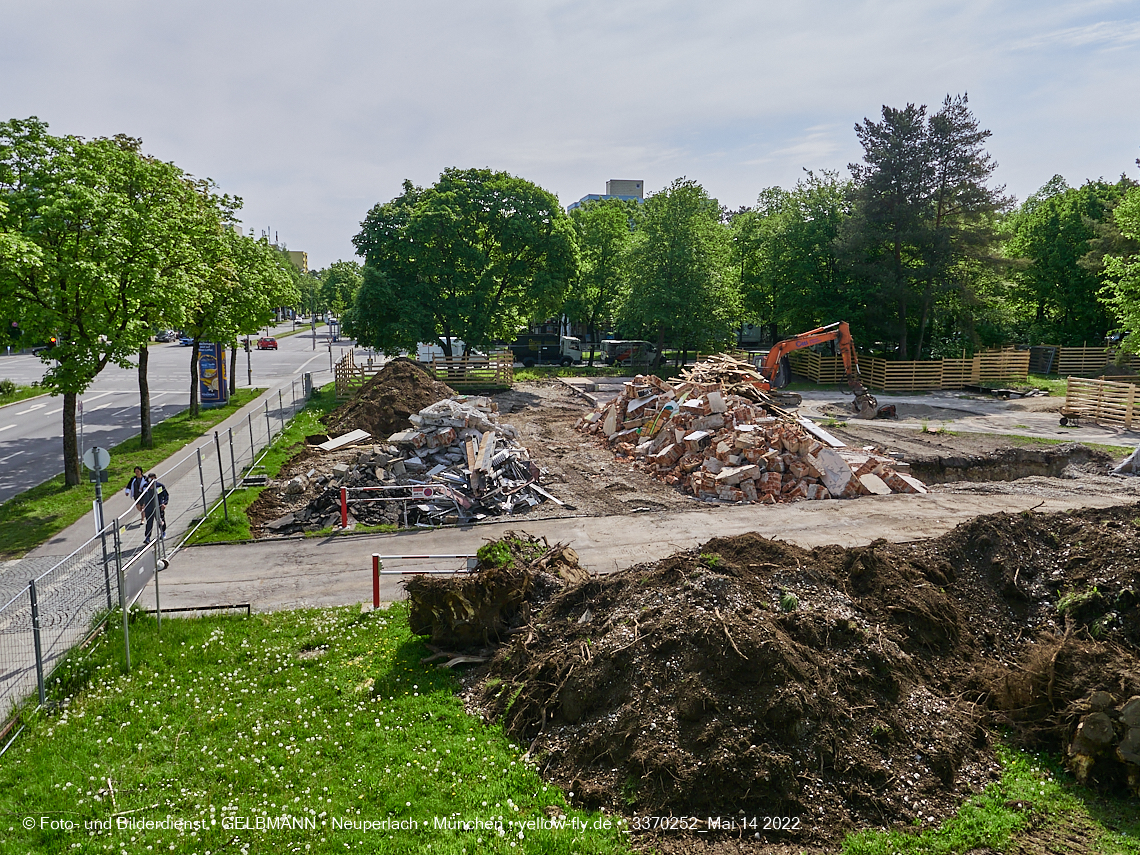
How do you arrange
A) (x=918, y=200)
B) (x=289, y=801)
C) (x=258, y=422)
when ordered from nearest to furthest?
(x=289, y=801), (x=258, y=422), (x=918, y=200)

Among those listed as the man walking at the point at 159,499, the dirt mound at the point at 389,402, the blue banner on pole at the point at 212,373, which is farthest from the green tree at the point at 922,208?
the man walking at the point at 159,499

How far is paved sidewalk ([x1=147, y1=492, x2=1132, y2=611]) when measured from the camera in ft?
42.1

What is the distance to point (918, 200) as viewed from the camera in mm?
38938

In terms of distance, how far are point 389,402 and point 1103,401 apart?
93.1ft

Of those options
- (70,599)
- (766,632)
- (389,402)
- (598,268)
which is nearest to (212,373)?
(389,402)

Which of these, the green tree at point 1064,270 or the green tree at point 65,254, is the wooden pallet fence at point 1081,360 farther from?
the green tree at point 65,254

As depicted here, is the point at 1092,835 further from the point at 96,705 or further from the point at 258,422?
the point at 258,422

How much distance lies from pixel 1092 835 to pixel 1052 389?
39945 millimetres

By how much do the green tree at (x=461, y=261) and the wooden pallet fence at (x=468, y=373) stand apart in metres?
1.14

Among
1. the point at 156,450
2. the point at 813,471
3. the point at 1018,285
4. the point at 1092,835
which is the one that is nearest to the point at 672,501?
the point at 813,471

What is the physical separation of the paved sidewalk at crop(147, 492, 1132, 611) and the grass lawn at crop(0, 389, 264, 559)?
365 cm

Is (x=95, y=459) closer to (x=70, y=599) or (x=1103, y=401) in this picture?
(x=70, y=599)

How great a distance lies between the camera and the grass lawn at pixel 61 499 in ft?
49.6

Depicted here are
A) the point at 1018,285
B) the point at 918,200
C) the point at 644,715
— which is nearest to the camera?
the point at 644,715
